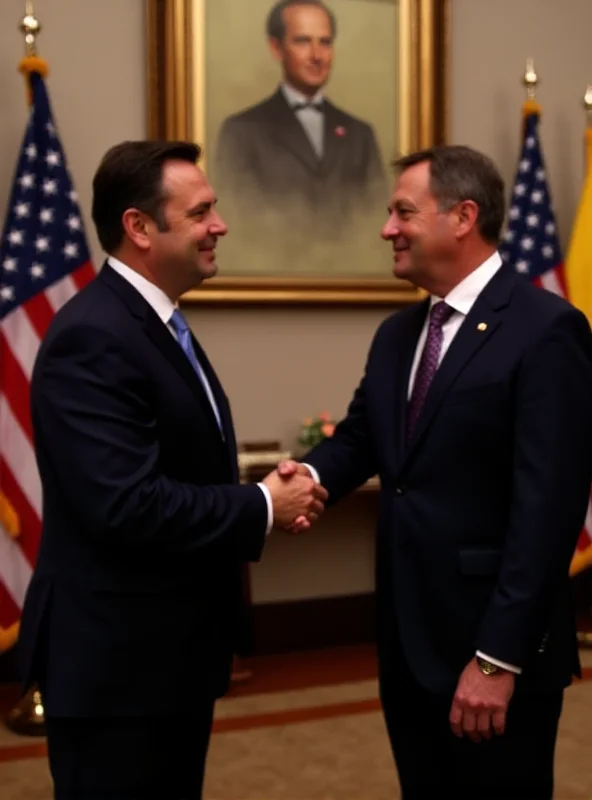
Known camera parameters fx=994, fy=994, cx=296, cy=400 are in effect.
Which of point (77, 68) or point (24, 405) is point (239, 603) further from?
point (77, 68)

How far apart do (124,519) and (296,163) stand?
3113 millimetres

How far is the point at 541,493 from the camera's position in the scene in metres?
1.80

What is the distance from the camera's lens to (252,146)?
14.7ft

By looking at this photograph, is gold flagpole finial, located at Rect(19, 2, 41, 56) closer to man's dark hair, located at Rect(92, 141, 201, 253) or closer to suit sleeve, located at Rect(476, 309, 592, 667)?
man's dark hair, located at Rect(92, 141, 201, 253)

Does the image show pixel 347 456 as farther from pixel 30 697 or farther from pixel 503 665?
pixel 30 697

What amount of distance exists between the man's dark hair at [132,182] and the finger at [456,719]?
1.08m

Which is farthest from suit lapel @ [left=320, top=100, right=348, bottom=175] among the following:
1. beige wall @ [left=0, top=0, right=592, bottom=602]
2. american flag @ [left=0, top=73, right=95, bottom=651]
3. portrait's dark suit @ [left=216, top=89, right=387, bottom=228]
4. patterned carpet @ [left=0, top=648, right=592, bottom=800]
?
patterned carpet @ [left=0, top=648, right=592, bottom=800]

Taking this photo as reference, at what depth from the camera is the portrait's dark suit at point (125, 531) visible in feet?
5.77

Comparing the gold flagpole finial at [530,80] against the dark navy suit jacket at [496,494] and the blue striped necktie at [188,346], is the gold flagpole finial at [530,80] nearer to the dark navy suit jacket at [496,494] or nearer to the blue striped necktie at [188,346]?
the dark navy suit jacket at [496,494]

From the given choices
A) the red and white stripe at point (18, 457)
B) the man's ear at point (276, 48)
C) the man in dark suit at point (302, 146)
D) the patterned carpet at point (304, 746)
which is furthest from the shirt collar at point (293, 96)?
the patterned carpet at point (304, 746)

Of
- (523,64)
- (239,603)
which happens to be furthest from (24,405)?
(523,64)

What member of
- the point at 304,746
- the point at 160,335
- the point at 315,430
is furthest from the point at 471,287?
the point at 315,430

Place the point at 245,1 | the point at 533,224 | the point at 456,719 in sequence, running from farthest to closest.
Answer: the point at 533,224 → the point at 245,1 → the point at 456,719

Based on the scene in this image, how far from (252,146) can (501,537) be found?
2977 millimetres
